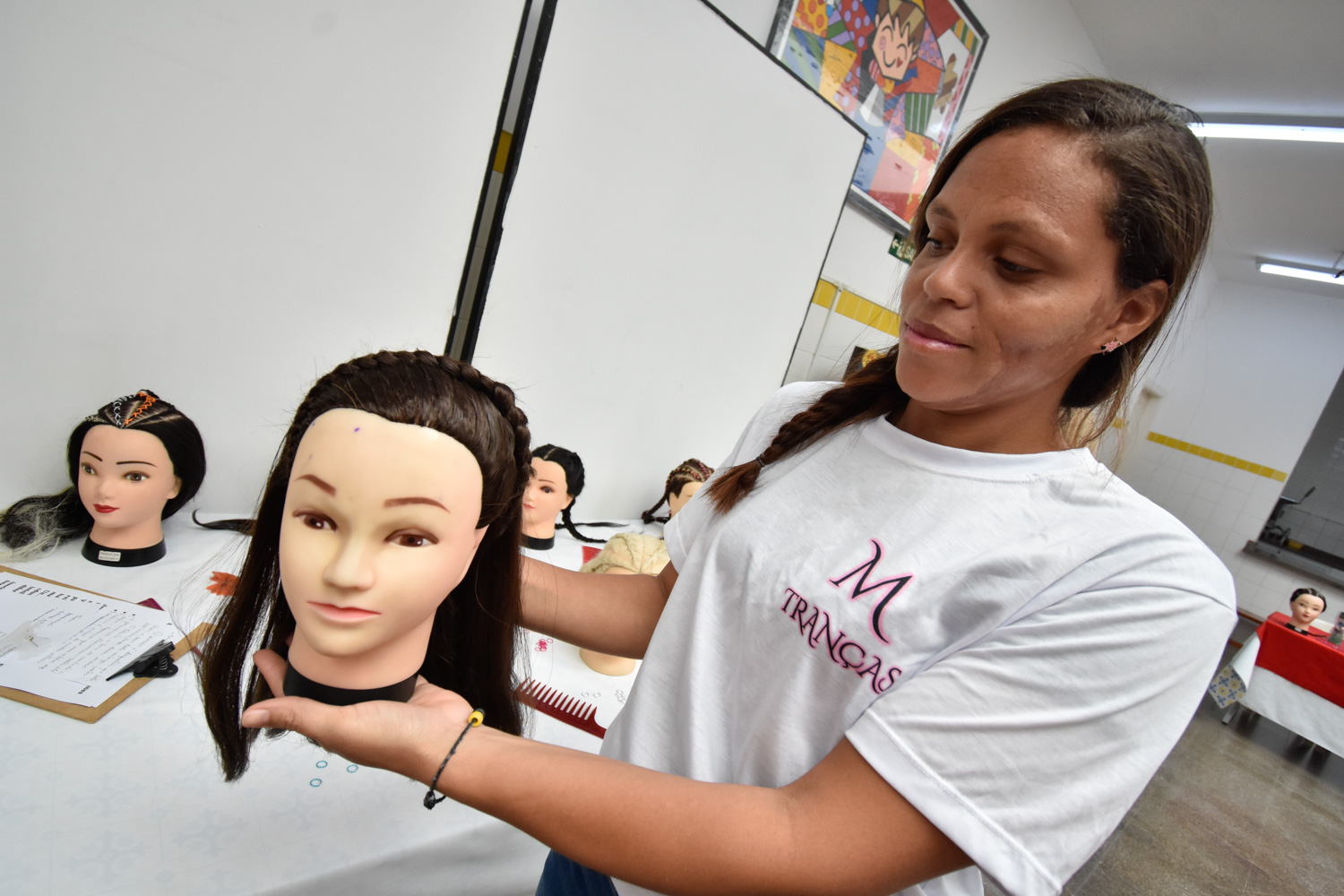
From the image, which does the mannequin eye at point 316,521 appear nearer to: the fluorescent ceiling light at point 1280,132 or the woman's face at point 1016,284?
the woman's face at point 1016,284

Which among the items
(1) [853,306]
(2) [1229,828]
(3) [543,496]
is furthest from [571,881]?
(2) [1229,828]

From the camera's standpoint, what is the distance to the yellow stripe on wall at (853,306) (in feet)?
11.0

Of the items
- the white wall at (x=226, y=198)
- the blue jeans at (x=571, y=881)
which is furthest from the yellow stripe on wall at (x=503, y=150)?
the blue jeans at (x=571, y=881)

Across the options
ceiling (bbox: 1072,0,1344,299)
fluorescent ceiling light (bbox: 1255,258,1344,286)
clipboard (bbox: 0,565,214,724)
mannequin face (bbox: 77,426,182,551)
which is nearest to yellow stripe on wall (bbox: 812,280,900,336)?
ceiling (bbox: 1072,0,1344,299)

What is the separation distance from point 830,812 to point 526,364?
5.82ft

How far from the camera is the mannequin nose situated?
745 mm

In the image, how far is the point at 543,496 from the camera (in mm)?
2123

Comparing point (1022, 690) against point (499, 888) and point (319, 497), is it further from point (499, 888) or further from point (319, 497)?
point (499, 888)

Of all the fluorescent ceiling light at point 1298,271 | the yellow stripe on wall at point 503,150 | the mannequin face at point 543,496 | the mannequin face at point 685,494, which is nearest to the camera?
the yellow stripe on wall at point 503,150

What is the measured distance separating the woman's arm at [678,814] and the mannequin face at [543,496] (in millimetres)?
1456

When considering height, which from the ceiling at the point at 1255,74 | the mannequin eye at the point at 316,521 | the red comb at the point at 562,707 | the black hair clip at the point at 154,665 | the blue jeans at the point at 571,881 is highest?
the ceiling at the point at 1255,74

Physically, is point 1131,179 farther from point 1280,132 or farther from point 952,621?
point 1280,132

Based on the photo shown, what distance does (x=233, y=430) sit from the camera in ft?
5.73

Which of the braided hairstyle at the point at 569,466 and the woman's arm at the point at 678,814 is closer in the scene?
the woman's arm at the point at 678,814
